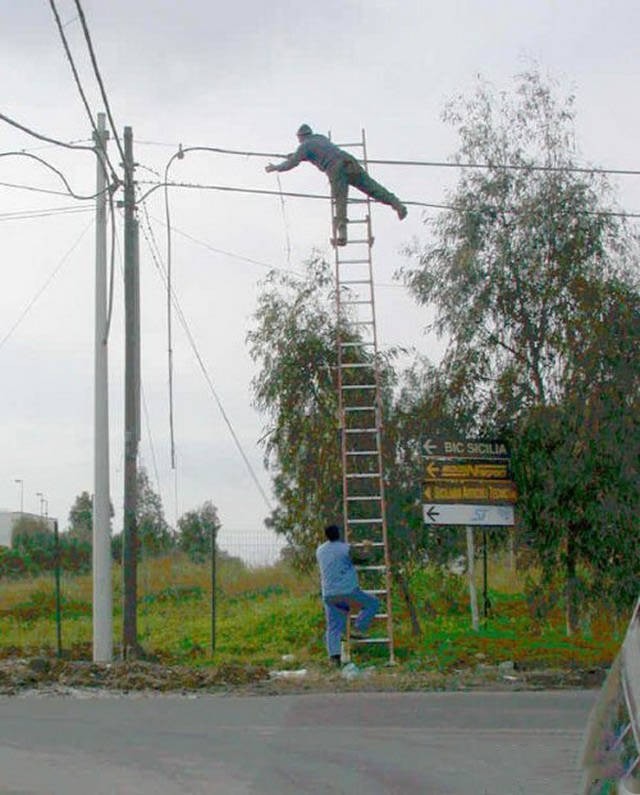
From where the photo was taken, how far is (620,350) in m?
18.6

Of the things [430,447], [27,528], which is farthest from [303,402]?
[27,528]

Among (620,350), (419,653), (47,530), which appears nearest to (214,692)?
(419,653)

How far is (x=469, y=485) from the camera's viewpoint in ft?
61.9

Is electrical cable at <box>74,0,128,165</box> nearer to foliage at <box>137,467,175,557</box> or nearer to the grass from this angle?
the grass

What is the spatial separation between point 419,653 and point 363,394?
3689mm

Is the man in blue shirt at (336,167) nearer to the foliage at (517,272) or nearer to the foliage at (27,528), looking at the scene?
the foliage at (517,272)

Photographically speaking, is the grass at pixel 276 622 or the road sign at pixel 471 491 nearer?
the grass at pixel 276 622

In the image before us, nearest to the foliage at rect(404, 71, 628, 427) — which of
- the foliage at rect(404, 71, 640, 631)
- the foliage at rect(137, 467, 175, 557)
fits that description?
the foliage at rect(404, 71, 640, 631)

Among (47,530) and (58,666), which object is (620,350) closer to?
(58,666)

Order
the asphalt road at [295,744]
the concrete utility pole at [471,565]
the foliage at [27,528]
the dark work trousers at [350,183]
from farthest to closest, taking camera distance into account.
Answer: the foliage at [27,528] → the concrete utility pole at [471,565] → the dark work trousers at [350,183] → the asphalt road at [295,744]

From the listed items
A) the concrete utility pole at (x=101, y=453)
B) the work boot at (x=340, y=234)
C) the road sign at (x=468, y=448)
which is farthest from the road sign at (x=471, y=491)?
the concrete utility pole at (x=101, y=453)

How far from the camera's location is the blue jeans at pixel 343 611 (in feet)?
56.0

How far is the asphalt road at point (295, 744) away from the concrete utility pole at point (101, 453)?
5.06 m

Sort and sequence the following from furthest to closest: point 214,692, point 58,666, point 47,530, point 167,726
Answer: point 47,530
point 58,666
point 214,692
point 167,726
